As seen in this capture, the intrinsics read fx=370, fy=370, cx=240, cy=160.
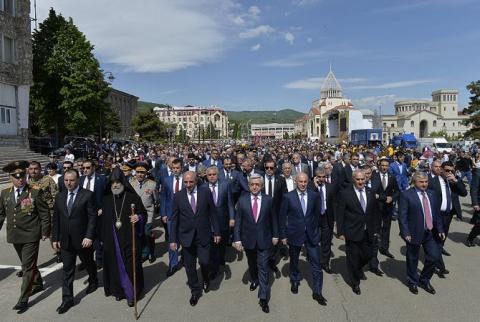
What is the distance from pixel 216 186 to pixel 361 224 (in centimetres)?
256

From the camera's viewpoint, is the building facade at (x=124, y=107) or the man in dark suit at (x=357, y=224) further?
the building facade at (x=124, y=107)

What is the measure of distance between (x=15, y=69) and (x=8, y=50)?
51.6 inches

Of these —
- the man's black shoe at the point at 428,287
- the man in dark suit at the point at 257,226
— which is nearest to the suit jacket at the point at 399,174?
the man's black shoe at the point at 428,287

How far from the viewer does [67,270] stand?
499 centimetres

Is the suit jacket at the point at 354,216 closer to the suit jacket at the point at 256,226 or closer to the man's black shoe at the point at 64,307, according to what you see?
the suit jacket at the point at 256,226

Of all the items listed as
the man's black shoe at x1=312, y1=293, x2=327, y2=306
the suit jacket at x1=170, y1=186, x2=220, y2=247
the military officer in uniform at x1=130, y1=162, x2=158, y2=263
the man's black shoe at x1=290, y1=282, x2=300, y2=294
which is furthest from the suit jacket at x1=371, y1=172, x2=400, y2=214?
the military officer in uniform at x1=130, y1=162, x2=158, y2=263

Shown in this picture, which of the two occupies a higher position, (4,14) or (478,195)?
(4,14)

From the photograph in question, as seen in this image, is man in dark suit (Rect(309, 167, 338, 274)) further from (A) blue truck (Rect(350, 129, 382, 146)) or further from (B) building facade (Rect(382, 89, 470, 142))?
(B) building facade (Rect(382, 89, 470, 142))

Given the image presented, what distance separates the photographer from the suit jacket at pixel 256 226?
505 cm

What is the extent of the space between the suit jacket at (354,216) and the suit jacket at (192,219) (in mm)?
1881

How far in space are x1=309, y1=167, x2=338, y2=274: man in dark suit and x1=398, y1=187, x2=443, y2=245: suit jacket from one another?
4.39ft

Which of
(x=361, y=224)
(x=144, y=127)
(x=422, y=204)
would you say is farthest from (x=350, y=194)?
(x=144, y=127)

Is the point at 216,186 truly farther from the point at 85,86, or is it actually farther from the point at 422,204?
the point at 85,86

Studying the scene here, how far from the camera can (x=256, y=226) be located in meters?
5.06
